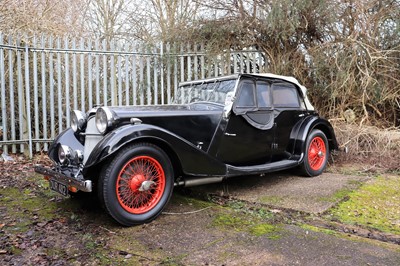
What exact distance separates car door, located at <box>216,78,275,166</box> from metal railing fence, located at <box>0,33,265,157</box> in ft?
10.4

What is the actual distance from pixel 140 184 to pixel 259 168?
1.70 metres

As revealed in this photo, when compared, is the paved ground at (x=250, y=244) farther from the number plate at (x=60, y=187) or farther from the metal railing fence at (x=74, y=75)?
the metal railing fence at (x=74, y=75)

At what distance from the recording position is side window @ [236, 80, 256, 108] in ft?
13.8

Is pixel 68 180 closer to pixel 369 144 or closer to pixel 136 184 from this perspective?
pixel 136 184

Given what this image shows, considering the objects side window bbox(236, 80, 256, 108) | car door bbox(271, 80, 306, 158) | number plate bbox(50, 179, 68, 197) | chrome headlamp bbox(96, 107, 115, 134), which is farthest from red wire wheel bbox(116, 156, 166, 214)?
car door bbox(271, 80, 306, 158)

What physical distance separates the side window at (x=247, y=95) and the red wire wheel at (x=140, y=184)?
1490 mm

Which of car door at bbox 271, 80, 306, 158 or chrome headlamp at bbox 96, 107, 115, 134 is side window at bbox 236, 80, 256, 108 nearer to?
car door at bbox 271, 80, 306, 158

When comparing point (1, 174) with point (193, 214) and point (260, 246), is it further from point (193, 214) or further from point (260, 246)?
point (260, 246)

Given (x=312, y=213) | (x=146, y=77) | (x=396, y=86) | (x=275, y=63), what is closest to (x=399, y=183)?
(x=312, y=213)

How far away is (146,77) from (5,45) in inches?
106

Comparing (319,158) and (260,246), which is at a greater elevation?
(319,158)

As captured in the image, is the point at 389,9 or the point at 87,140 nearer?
the point at 87,140

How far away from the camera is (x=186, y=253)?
2.56 m

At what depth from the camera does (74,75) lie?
628cm
